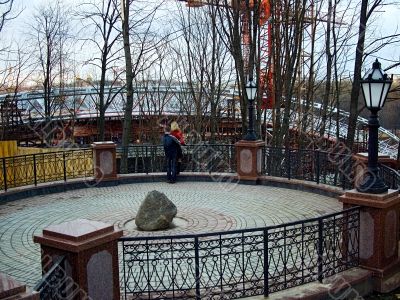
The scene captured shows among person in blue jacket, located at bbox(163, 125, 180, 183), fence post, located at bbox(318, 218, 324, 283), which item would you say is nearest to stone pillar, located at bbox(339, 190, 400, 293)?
fence post, located at bbox(318, 218, 324, 283)

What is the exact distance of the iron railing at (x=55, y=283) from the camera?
4.44m

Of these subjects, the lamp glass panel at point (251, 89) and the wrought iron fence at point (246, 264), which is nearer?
the wrought iron fence at point (246, 264)

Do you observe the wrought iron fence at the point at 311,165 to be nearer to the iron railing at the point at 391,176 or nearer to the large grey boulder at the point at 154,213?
the iron railing at the point at 391,176

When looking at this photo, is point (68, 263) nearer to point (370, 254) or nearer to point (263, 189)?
point (370, 254)

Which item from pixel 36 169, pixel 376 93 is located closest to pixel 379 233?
pixel 376 93

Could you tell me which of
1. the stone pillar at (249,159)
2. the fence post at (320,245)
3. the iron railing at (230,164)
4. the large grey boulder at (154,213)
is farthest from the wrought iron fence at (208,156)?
the fence post at (320,245)

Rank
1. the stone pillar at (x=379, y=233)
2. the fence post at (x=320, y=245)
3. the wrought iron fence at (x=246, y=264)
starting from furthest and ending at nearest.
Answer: the stone pillar at (x=379, y=233), the fence post at (x=320, y=245), the wrought iron fence at (x=246, y=264)

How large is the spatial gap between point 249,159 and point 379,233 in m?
7.38

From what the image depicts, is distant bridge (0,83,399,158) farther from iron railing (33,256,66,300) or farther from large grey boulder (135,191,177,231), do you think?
iron railing (33,256,66,300)

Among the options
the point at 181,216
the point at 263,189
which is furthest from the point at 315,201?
the point at 181,216

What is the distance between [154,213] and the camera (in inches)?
348

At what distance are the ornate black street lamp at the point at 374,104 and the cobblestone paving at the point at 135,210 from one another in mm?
3011

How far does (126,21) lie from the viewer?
19734 millimetres

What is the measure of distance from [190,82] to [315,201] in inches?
589
